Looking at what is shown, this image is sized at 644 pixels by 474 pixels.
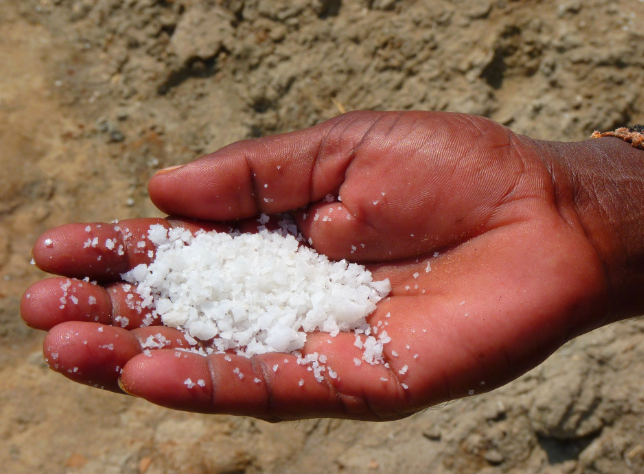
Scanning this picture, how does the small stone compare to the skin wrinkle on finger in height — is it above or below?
below

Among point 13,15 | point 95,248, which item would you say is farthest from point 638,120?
point 13,15

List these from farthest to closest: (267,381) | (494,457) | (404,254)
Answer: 1. (494,457)
2. (404,254)
3. (267,381)

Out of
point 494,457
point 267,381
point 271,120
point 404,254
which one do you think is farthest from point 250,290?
point 271,120

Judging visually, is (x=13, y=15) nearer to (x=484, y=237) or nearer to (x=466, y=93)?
(x=466, y=93)

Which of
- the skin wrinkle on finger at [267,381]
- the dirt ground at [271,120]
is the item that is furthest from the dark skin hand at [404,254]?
the dirt ground at [271,120]

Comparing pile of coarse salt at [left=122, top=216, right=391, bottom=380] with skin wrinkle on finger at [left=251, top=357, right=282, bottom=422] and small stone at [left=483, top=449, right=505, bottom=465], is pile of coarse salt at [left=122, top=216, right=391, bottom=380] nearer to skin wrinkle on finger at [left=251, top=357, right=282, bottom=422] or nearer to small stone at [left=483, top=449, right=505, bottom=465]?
skin wrinkle on finger at [left=251, top=357, right=282, bottom=422]

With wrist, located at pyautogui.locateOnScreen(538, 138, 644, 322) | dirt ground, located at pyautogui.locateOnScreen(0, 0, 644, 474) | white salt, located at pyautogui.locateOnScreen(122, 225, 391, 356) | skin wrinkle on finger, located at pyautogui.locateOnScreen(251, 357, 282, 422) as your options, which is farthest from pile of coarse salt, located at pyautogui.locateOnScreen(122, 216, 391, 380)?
dirt ground, located at pyautogui.locateOnScreen(0, 0, 644, 474)

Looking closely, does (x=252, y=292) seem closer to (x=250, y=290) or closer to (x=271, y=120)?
(x=250, y=290)
